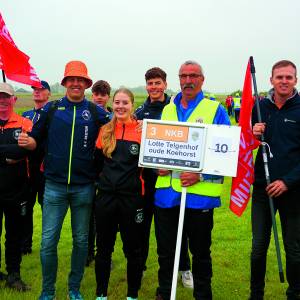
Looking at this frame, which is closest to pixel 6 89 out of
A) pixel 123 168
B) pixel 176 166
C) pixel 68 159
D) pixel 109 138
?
pixel 68 159

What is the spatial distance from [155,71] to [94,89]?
1205mm

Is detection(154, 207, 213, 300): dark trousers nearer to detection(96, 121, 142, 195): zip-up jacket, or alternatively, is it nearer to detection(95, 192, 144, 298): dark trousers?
detection(95, 192, 144, 298): dark trousers

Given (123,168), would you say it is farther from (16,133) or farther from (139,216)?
(16,133)

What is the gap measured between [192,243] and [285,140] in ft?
4.95

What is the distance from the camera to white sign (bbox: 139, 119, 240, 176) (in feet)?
12.7

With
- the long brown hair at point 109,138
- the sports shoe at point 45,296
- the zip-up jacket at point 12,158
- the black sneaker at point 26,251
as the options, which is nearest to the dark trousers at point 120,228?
the long brown hair at point 109,138

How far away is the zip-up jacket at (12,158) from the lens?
15.9 ft

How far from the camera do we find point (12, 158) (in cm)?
488

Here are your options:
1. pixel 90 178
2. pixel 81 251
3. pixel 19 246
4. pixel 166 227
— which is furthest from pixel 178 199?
pixel 19 246

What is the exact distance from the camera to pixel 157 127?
402 cm

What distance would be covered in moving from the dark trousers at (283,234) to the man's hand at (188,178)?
98cm

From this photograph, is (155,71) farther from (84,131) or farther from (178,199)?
(178,199)

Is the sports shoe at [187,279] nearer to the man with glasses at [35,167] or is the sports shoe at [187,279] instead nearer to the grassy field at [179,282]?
the grassy field at [179,282]

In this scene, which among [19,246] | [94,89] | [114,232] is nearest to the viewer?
[114,232]
